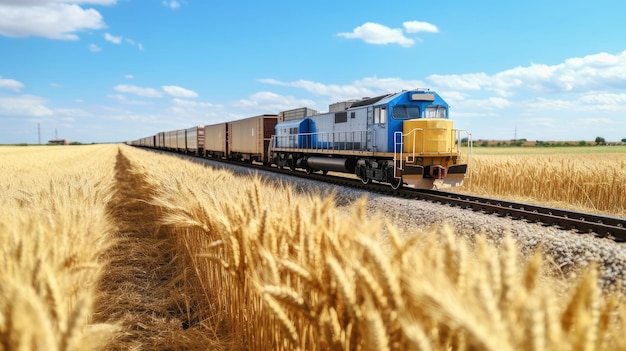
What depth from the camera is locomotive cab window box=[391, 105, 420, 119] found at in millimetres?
15984

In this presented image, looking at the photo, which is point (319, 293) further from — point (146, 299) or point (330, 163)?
point (330, 163)

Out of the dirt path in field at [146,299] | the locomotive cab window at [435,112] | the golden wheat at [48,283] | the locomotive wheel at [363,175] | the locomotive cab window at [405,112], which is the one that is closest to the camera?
the golden wheat at [48,283]

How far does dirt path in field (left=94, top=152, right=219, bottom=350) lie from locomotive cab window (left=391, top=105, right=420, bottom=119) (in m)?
9.76

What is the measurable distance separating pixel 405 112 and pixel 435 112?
1371 mm

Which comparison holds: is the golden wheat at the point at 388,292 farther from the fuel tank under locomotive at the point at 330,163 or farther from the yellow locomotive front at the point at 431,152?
the fuel tank under locomotive at the point at 330,163

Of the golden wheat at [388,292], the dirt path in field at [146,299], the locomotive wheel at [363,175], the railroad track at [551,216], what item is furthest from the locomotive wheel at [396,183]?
the golden wheat at [388,292]

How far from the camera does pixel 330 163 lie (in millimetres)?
19531

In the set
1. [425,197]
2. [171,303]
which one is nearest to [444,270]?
[171,303]

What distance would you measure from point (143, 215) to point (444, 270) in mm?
9826

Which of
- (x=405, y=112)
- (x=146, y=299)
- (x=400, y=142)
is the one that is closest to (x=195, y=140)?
(x=405, y=112)

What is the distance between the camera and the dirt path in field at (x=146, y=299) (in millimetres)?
4289

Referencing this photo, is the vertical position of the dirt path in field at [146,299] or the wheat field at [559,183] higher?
the wheat field at [559,183]

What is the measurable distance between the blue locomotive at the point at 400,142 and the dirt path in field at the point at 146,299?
8882mm

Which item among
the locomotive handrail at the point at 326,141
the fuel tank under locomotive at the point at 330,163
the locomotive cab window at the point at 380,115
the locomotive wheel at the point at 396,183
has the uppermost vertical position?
the locomotive cab window at the point at 380,115
